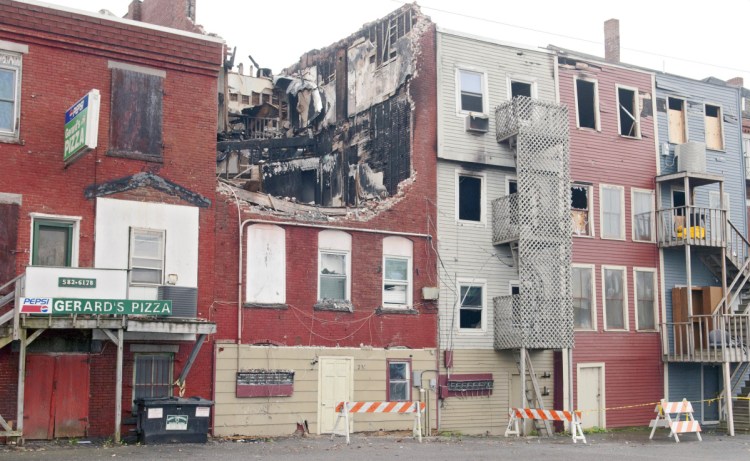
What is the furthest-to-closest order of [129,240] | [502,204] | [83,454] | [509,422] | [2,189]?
[502,204] < [509,422] < [129,240] < [2,189] < [83,454]

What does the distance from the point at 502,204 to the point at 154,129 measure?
1101 centimetres

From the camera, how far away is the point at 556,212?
96.3 ft

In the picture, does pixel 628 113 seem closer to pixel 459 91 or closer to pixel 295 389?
pixel 459 91

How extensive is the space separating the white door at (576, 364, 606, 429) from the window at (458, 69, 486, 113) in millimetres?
8824

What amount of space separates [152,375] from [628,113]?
18525 millimetres

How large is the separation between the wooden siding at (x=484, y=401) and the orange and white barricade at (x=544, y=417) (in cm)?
54

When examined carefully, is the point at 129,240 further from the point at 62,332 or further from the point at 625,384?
the point at 625,384

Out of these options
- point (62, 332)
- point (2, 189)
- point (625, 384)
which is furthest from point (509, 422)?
point (2, 189)

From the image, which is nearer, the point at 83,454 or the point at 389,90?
the point at 83,454

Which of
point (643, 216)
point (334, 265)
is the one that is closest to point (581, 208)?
point (643, 216)

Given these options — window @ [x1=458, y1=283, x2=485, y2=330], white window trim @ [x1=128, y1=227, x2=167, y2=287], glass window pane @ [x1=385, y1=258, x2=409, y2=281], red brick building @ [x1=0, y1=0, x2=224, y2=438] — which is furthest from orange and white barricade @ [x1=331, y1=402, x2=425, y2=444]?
window @ [x1=458, y1=283, x2=485, y2=330]

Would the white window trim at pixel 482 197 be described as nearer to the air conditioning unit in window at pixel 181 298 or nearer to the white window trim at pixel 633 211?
the white window trim at pixel 633 211

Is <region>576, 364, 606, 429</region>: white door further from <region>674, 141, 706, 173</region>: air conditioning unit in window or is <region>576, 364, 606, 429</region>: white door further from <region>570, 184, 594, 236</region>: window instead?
<region>674, 141, 706, 173</region>: air conditioning unit in window

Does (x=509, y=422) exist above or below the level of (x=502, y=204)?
below
